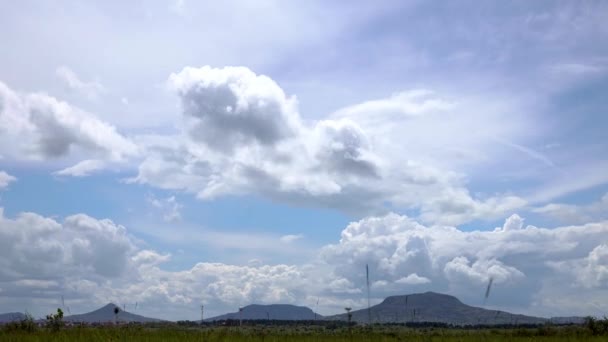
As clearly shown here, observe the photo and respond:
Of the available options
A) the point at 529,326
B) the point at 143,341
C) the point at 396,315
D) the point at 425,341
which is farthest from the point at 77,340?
the point at 529,326

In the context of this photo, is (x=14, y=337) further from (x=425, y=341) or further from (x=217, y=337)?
(x=425, y=341)

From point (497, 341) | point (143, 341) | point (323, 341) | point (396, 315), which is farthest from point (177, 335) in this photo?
point (396, 315)

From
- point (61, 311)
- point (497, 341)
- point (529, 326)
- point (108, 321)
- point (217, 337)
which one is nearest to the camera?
point (217, 337)

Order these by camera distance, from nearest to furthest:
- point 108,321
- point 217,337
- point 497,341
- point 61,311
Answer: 1. point 217,337
2. point 497,341
3. point 61,311
4. point 108,321

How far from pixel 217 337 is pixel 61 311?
1018cm

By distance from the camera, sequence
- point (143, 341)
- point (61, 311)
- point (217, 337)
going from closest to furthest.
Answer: point (143, 341), point (217, 337), point (61, 311)

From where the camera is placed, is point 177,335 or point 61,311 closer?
point 177,335

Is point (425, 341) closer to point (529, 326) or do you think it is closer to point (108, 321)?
point (108, 321)

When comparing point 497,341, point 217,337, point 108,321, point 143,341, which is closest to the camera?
point 143,341

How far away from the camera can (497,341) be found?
2475cm

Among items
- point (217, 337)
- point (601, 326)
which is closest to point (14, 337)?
point (217, 337)

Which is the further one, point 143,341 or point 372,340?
point 372,340

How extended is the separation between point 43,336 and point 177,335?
178 inches

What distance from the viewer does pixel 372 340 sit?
23453mm
